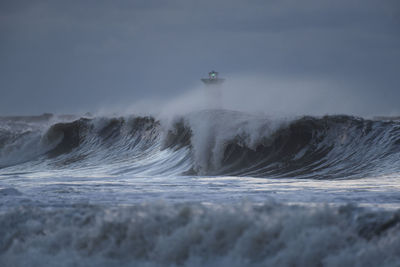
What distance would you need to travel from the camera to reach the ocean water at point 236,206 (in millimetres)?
4230

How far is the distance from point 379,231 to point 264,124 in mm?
9755

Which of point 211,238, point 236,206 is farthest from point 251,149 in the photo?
point 211,238

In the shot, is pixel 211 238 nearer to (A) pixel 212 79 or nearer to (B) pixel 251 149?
(B) pixel 251 149

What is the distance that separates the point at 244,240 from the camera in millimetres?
4301

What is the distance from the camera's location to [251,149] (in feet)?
44.3

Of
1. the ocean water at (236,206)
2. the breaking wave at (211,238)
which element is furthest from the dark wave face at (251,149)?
the breaking wave at (211,238)

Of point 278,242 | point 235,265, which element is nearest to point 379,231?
point 278,242

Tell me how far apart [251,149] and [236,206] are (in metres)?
8.59

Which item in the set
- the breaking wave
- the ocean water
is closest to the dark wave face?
the ocean water

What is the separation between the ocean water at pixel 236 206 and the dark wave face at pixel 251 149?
4 centimetres

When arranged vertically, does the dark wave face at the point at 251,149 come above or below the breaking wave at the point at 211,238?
above

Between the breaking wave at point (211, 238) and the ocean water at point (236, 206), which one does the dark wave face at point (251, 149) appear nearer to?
the ocean water at point (236, 206)

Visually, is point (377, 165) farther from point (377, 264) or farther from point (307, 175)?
point (377, 264)

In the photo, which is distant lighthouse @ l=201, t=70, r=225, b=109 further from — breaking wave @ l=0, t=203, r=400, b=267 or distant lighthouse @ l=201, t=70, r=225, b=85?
breaking wave @ l=0, t=203, r=400, b=267
